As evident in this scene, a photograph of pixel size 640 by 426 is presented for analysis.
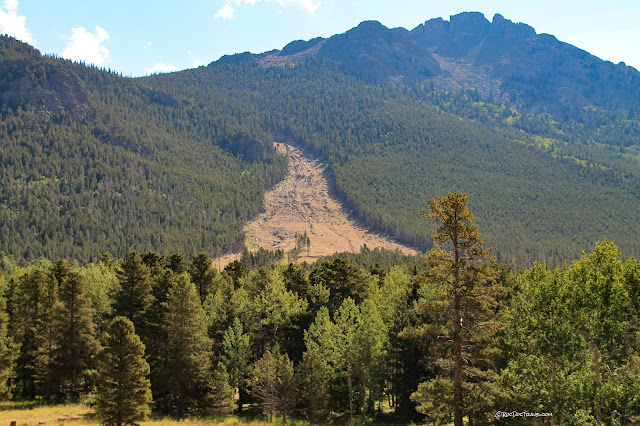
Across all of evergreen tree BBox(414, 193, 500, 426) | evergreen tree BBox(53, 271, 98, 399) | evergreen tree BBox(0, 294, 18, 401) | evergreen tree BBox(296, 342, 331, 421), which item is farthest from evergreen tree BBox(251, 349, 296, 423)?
evergreen tree BBox(414, 193, 500, 426)

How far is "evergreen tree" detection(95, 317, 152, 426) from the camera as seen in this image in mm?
30500

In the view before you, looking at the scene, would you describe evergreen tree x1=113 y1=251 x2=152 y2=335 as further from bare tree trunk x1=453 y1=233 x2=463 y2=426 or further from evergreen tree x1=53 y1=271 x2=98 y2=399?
bare tree trunk x1=453 y1=233 x2=463 y2=426

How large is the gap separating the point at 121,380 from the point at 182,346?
473 inches

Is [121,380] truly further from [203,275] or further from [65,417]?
[203,275]

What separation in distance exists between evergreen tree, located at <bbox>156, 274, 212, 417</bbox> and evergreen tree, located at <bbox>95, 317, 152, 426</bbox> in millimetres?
10683

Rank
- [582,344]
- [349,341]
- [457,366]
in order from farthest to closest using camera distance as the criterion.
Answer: [349,341] → [582,344] → [457,366]

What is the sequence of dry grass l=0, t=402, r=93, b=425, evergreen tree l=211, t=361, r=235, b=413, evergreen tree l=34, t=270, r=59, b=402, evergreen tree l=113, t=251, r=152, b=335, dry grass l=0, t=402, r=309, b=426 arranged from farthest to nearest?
evergreen tree l=113, t=251, r=152, b=335 < evergreen tree l=211, t=361, r=235, b=413 < evergreen tree l=34, t=270, r=59, b=402 < dry grass l=0, t=402, r=309, b=426 < dry grass l=0, t=402, r=93, b=425

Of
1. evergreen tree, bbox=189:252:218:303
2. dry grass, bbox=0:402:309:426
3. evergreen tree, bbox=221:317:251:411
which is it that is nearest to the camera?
dry grass, bbox=0:402:309:426

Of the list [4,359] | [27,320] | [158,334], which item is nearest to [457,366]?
[158,334]

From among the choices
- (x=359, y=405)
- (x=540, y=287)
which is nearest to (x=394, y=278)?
(x=359, y=405)

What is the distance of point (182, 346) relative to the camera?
141ft

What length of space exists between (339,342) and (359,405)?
8136 millimetres

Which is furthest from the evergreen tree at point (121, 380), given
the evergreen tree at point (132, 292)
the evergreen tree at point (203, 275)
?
the evergreen tree at point (203, 275)

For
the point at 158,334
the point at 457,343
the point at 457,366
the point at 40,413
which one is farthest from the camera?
the point at 158,334
